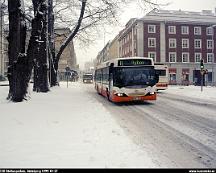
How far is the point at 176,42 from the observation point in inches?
2591

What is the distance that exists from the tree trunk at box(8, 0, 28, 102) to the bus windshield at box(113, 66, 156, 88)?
16.2ft

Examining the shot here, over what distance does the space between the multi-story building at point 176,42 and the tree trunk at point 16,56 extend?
51.3 metres

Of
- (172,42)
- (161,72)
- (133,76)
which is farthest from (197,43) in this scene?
(133,76)

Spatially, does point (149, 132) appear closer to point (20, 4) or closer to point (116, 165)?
point (116, 165)

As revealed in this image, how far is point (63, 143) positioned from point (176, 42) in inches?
2444

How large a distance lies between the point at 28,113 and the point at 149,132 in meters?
4.66

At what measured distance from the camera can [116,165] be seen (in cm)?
521

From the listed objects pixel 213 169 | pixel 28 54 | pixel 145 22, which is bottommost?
pixel 213 169

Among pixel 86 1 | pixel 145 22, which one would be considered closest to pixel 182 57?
pixel 145 22

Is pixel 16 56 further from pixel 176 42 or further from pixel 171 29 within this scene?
pixel 171 29

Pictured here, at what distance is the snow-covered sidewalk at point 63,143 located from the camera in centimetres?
537

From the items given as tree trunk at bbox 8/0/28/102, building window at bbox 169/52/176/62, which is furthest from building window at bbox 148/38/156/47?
tree trunk at bbox 8/0/28/102

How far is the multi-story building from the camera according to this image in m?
64.4

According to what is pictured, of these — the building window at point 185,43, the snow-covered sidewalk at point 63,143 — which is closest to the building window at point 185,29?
the building window at point 185,43
